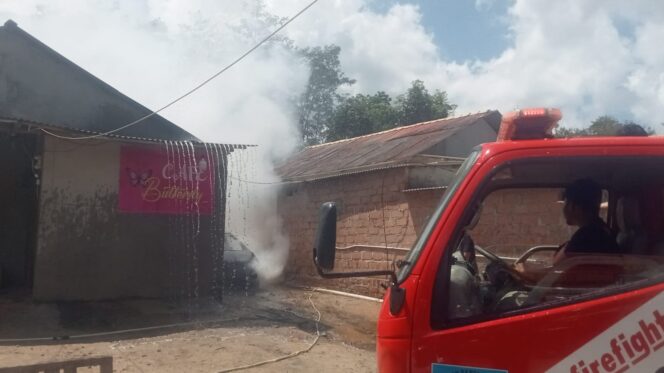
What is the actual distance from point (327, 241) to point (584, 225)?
47.1 inches

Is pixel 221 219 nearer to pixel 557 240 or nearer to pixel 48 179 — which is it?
pixel 48 179

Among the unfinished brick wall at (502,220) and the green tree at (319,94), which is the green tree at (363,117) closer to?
the green tree at (319,94)

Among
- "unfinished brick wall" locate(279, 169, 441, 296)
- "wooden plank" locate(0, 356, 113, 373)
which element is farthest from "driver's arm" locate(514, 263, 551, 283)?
"unfinished brick wall" locate(279, 169, 441, 296)

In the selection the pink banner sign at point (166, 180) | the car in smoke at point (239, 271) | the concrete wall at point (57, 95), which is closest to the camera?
the concrete wall at point (57, 95)

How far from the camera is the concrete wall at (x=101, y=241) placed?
1004 cm

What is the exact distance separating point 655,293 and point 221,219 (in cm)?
999

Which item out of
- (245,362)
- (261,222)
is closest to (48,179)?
(245,362)

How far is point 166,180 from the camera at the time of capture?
36.6ft

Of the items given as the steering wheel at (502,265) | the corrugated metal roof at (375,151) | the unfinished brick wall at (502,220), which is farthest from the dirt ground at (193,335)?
the steering wheel at (502,265)

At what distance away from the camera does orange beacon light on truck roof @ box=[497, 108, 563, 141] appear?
2752 mm

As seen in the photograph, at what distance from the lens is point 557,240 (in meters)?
3.68

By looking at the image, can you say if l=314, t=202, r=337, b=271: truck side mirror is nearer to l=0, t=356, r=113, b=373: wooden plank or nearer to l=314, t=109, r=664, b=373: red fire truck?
l=314, t=109, r=664, b=373: red fire truck

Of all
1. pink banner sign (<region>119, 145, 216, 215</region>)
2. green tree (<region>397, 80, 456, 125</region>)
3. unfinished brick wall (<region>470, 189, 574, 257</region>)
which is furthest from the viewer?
green tree (<region>397, 80, 456, 125</region>)

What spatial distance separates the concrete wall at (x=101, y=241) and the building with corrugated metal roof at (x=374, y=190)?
11.1 feet
